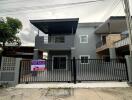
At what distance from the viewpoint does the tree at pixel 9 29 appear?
526 inches

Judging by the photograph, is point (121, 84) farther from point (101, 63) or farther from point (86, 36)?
point (86, 36)

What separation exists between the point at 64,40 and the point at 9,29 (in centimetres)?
621

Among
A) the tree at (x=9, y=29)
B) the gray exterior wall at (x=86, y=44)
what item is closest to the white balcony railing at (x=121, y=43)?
the gray exterior wall at (x=86, y=44)

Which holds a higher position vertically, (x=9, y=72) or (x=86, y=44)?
(x=86, y=44)

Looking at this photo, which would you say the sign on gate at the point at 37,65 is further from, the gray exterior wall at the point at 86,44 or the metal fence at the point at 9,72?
the gray exterior wall at the point at 86,44

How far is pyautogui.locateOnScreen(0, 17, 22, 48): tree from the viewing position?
13.4 meters

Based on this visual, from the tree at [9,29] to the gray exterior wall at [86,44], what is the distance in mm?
8231

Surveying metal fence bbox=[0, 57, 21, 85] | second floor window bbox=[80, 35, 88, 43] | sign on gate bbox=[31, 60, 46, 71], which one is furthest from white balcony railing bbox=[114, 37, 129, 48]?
metal fence bbox=[0, 57, 21, 85]

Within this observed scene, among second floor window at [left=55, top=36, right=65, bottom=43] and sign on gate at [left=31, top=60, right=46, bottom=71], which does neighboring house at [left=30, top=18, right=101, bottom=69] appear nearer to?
second floor window at [left=55, top=36, right=65, bottom=43]

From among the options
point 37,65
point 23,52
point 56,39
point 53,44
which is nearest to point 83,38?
point 56,39

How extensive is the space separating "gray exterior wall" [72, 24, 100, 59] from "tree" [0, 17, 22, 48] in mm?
8231

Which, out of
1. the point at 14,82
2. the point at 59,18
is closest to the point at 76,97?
the point at 14,82

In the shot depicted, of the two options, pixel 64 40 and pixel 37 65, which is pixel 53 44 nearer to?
pixel 64 40

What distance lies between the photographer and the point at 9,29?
13.8 m
